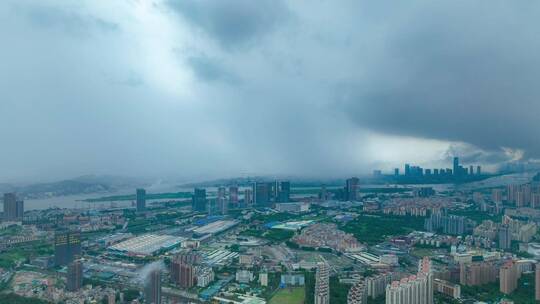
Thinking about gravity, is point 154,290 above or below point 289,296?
above

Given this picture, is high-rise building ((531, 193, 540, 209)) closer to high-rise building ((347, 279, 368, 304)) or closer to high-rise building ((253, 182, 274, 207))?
high-rise building ((253, 182, 274, 207))

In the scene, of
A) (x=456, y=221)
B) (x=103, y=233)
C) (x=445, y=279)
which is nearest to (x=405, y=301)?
(x=445, y=279)

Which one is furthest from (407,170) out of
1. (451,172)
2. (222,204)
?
(222,204)

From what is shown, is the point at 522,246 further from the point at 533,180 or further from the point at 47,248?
the point at 47,248

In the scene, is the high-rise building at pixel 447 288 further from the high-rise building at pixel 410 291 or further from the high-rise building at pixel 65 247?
the high-rise building at pixel 65 247

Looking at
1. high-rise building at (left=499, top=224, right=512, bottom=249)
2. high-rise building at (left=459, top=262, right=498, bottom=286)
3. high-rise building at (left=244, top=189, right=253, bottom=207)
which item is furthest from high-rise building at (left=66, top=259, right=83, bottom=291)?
high-rise building at (left=244, top=189, right=253, bottom=207)

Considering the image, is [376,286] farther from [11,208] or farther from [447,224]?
[11,208]
